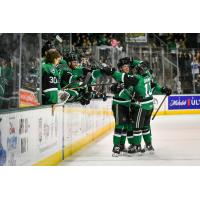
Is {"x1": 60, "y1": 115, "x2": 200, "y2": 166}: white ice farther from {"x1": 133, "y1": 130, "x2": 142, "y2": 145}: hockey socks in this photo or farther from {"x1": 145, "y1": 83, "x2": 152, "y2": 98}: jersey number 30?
{"x1": 145, "y1": 83, "x2": 152, "y2": 98}: jersey number 30

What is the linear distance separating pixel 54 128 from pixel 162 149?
1.13 m

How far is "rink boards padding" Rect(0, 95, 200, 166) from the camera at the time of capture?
3.95m

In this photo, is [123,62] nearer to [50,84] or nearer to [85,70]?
[85,70]

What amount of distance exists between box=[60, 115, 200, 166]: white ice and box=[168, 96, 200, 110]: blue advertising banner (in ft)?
0.43

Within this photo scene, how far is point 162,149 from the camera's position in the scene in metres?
4.75

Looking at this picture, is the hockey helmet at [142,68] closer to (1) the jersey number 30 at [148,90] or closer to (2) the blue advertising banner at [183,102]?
(1) the jersey number 30 at [148,90]

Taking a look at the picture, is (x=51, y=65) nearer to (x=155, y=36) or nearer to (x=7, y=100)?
(x=7, y=100)

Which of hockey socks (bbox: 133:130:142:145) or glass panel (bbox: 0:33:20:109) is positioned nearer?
glass panel (bbox: 0:33:20:109)

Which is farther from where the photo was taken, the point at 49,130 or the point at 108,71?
the point at 108,71

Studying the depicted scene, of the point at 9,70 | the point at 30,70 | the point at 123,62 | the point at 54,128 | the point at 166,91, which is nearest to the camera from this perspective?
the point at 9,70

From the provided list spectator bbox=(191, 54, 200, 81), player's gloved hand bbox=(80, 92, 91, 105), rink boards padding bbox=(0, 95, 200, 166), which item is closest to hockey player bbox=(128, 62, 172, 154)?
rink boards padding bbox=(0, 95, 200, 166)

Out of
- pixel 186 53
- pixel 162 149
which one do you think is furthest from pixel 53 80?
pixel 186 53

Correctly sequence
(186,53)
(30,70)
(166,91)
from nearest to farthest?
1. (30,70)
2. (166,91)
3. (186,53)

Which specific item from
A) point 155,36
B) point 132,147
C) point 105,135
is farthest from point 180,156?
point 155,36
